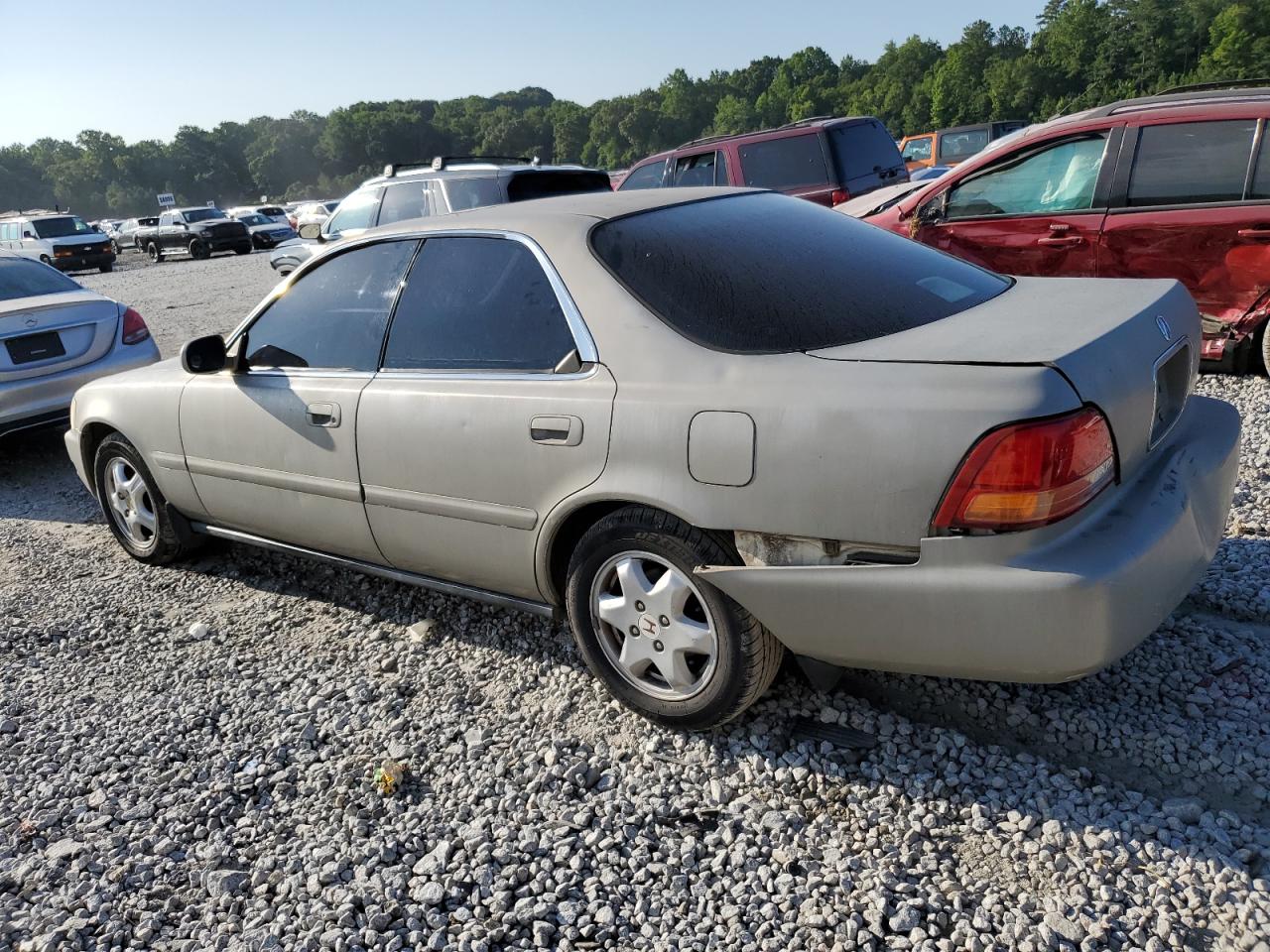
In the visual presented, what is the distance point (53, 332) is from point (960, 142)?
18.6 meters

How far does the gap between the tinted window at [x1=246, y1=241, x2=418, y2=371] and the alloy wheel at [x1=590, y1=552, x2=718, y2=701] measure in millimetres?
1290

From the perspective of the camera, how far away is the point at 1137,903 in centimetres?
212

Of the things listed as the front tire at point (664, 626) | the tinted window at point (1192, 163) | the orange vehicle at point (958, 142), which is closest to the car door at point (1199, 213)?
the tinted window at point (1192, 163)

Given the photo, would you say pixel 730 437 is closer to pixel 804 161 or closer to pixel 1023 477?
pixel 1023 477

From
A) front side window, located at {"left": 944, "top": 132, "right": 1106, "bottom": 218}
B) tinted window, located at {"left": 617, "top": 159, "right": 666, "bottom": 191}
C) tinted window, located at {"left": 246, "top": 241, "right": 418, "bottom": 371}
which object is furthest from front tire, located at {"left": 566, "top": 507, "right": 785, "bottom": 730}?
tinted window, located at {"left": 617, "top": 159, "right": 666, "bottom": 191}

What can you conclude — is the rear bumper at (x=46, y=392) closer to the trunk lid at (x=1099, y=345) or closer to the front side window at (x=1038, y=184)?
the trunk lid at (x=1099, y=345)

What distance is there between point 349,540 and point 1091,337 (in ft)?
8.52

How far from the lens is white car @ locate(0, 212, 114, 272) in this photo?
83.6ft

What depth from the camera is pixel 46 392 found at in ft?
21.1

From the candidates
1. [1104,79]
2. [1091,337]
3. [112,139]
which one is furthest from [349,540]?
[112,139]

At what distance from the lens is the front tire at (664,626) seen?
263 cm

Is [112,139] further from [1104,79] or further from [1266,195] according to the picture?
[1266,195]

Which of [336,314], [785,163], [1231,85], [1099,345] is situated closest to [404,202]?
[785,163]

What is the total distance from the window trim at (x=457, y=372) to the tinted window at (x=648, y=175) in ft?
27.6
